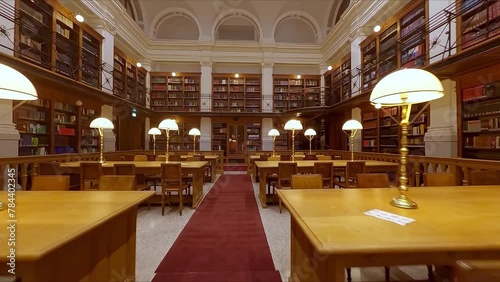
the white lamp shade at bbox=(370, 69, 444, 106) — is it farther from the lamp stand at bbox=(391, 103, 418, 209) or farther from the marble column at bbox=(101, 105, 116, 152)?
the marble column at bbox=(101, 105, 116, 152)

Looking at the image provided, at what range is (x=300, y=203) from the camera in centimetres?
149

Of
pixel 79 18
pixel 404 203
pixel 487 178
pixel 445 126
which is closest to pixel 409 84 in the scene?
pixel 404 203

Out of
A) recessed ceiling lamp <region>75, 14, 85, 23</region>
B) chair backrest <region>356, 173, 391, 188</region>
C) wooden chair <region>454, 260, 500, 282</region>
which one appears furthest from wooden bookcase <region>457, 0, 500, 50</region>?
recessed ceiling lamp <region>75, 14, 85, 23</region>

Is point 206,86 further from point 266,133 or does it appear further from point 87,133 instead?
point 87,133

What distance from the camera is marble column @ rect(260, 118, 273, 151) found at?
1164 centimetres

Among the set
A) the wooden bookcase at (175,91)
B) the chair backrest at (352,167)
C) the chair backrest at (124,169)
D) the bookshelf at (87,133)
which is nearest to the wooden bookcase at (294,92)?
the wooden bookcase at (175,91)

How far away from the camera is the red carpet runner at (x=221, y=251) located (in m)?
2.02

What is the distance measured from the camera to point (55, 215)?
126cm

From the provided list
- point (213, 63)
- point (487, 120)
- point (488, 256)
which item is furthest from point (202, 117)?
point (488, 256)

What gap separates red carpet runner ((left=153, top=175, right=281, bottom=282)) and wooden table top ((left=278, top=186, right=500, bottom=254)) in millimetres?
858

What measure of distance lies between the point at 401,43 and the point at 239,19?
8637 mm

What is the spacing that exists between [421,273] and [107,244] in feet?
8.03

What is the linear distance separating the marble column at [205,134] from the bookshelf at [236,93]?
0.74m

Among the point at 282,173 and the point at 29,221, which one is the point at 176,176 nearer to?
the point at 282,173
